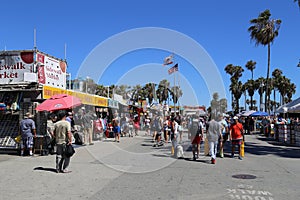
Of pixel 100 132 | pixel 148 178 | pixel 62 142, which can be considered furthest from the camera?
pixel 100 132

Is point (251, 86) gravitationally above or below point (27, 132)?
above

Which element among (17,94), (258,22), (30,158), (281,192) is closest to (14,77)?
(17,94)

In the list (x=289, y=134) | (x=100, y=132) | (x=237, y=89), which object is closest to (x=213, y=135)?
(x=100, y=132)

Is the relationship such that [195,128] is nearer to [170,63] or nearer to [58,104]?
[58,104]

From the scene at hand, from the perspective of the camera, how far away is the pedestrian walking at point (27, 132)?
36.8 feet

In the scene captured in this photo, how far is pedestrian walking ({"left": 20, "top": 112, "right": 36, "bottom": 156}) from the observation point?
1123 centimetres

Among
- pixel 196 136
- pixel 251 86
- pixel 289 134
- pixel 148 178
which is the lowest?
pixel 148 178

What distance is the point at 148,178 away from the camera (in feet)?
25.5

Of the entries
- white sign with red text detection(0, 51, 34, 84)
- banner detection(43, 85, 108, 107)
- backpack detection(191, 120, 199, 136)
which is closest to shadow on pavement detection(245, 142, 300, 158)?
backpack detection(191, 120, 199, 136)

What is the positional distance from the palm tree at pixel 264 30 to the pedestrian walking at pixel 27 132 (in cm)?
2885

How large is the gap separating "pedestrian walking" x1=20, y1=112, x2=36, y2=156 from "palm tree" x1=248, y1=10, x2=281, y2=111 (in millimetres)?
28850

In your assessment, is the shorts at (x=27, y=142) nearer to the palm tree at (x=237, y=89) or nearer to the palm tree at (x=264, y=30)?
the palm tree at (x=264, y=30)

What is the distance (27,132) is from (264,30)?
30.7 metres

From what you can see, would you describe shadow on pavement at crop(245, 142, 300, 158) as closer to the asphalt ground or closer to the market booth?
the asphalt ground
